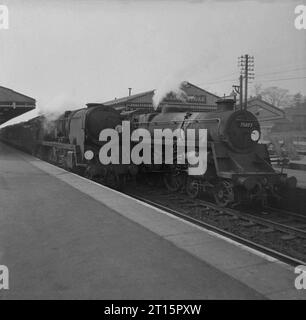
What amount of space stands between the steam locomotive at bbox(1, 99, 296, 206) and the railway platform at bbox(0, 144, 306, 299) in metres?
3.00

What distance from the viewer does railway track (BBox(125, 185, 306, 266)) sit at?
6.40 metres

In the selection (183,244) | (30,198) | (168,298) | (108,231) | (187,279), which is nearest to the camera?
(168,298)

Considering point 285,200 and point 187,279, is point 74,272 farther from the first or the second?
point 285,200

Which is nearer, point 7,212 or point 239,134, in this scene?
point 7,212

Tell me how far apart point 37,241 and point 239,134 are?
6.37 metres

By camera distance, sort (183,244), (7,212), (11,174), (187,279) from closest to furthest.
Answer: (187,279), (183,244), (7,212), (11,174)

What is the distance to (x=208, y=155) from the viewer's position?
33.1ft

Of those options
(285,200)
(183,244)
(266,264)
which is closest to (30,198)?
(183,244)

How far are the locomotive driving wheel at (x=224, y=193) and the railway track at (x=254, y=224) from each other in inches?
10.7

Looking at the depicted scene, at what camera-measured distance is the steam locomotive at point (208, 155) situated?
9.51m

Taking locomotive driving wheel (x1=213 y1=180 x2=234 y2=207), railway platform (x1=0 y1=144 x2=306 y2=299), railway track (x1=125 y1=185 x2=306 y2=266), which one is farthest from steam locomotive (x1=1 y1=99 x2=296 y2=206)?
railway platform (x1=0 y1=144 x2=306 y2=299)

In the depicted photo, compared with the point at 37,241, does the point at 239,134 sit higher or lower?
higher

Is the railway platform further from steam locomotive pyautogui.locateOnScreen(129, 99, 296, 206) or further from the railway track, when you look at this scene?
steam locomotive pyautogui.locateOnScreen(129, 99, 296, 206)

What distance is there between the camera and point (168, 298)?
11.7 ft
